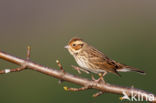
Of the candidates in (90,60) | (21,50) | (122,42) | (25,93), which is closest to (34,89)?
(25,93)

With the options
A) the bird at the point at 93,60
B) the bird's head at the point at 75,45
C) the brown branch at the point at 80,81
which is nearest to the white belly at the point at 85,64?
the bird at the point at 93,60

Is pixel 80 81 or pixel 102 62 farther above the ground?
pixel 102 62

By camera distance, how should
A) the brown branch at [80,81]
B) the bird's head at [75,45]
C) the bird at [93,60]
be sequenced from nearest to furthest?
1. the brown branch at [80,81]
2. the bird's head at [75,45]
3. the bird at [93,60]

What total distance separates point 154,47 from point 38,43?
13.6 ft

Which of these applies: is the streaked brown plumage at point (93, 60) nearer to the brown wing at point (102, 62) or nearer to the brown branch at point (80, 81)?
the brown wing at point (102, 62)

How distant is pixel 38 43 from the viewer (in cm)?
1614

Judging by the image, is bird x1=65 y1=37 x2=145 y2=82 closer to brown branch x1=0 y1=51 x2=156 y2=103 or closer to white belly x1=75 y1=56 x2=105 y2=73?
white belly x1=75 y1=56 x2=105 y2=73

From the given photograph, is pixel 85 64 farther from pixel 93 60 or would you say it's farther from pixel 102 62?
pixel 102 62

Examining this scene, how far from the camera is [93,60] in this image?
5.25m

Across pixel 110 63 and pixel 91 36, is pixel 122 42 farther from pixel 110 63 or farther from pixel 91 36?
pixel 110 63

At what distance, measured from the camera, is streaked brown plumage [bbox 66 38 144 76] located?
5.16 meters

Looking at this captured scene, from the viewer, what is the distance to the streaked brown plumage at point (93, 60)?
516cm

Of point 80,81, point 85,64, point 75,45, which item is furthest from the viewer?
point 85,64

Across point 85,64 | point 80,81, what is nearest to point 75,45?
point 85,64
